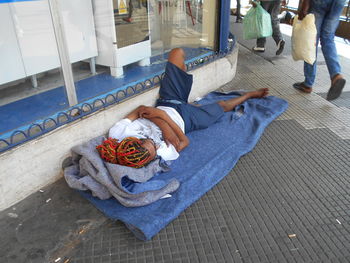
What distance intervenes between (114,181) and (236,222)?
87 centimetres

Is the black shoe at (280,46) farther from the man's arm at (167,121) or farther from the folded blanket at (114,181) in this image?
the folded blanket at (114,181)

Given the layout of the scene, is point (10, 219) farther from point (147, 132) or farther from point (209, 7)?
point (209, 7)

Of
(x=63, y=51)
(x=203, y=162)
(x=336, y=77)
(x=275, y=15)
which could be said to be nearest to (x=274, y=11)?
(x=275, y=15)

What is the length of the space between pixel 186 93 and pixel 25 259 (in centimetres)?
209

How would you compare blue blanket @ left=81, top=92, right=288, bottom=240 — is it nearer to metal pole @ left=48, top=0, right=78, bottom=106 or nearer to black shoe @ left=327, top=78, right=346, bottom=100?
black shoe @ left=327, top=78, right=346, bottom=100

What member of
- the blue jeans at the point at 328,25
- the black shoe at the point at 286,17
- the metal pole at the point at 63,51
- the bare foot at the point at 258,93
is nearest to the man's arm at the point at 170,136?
the metal pole at the point at 63,51

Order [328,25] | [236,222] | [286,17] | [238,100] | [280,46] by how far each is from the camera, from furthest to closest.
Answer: [286,17] → [280,46] → [328,25] → [238,100] → [236,222]

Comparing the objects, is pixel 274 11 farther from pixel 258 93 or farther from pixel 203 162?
pixel 203 162

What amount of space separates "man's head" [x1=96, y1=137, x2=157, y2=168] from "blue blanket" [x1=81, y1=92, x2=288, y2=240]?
0.64 feet

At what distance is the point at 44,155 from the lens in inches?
87.7

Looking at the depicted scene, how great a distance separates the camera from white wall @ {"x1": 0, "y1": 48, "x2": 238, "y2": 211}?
2.04 meters

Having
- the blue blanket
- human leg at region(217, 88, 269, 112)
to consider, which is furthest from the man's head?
human leg at region(217, 88, 269, 112)

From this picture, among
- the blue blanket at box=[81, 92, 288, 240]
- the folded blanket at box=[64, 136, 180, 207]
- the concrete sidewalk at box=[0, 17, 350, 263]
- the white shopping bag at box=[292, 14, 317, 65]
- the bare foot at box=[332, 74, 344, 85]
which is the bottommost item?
the concrete sidewalk at box=[0, 17, 350, 263]

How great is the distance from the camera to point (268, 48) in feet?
19.8
